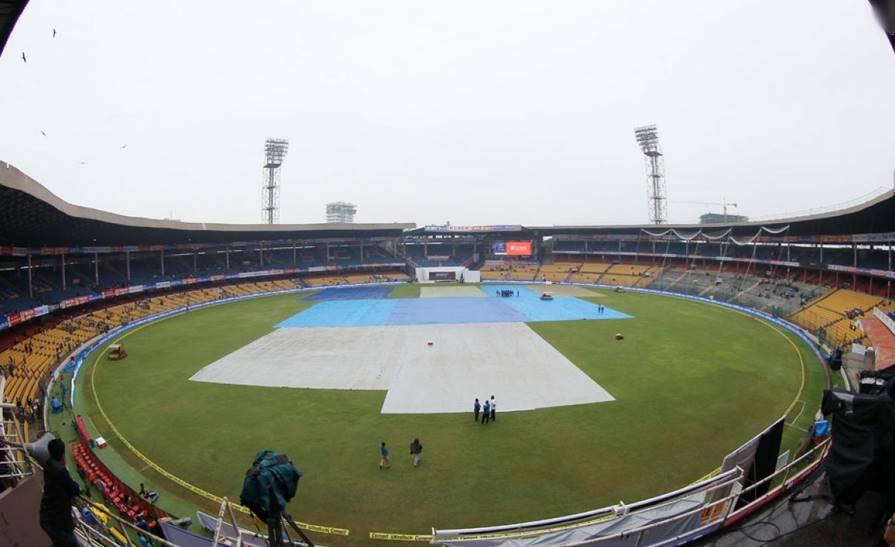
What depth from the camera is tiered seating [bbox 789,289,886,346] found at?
29391 millimetres

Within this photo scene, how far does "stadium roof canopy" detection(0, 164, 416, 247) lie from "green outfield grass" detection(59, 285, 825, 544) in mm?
10196

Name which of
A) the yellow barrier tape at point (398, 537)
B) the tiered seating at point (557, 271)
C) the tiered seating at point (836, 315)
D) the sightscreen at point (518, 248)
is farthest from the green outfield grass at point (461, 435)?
the sightscreen at point (518, 248)

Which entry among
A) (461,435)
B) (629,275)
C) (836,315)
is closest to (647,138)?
(629,275)

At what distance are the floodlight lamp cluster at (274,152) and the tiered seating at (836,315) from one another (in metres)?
75.4

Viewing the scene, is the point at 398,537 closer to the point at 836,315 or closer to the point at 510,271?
the point at 836,315

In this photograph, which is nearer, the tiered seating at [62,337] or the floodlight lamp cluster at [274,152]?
the tiered seating at [62,337]

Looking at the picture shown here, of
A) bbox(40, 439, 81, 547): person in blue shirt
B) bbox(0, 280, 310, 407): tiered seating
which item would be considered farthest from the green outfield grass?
bbox(40, 439, 81, 547): person in blue shirt

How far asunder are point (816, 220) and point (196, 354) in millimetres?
56268

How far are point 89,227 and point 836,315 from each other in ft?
203

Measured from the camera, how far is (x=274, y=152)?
7681 centimetres

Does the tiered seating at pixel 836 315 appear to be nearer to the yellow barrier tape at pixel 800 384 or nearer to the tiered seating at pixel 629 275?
the yellow barrier tape at pixel 800 384

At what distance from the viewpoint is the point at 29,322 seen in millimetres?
35656

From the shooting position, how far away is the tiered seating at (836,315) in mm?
29391

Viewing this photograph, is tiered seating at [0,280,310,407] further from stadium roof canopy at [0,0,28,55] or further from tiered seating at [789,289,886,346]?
tiered seating at [789,289,886,346]
